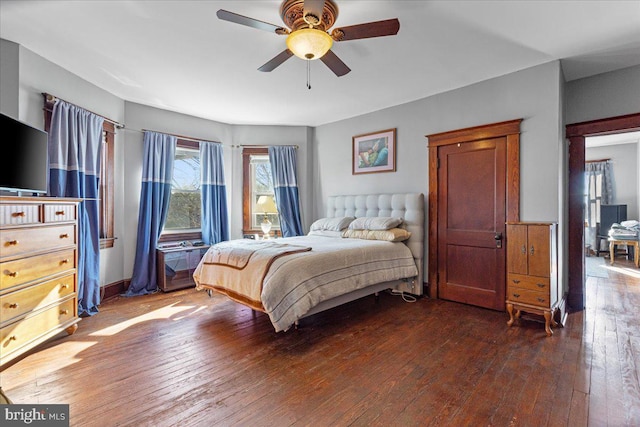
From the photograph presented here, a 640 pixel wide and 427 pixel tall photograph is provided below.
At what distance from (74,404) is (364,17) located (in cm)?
327

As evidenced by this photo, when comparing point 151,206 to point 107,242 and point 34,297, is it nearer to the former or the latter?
point 107,242

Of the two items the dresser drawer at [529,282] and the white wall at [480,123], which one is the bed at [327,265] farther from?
the dresser drawer at [529,282]

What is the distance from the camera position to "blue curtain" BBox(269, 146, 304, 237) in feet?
17.5

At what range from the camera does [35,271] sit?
2.42 metres

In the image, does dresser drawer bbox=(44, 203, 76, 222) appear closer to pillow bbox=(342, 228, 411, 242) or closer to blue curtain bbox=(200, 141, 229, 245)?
blue curtain bbox=(200, 141, 229, 245)

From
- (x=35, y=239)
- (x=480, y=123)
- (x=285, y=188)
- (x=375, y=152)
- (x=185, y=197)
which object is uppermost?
(x=480, y=123)

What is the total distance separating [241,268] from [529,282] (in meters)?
2.80

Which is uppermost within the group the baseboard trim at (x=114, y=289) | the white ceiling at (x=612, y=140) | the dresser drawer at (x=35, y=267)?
the white ceiling at (x=612, y=140)

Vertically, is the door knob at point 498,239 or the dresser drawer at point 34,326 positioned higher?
the door knob at point 498,239

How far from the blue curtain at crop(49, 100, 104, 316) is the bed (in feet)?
3.70

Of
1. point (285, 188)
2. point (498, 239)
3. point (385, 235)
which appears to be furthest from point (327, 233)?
point (498, 239)

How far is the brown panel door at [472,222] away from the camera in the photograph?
3475 mm

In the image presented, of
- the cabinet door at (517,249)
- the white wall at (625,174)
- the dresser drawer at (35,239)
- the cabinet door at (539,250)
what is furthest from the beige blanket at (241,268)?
the white wall at (625,174)

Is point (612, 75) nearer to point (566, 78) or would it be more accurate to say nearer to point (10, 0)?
point (566, 78)
